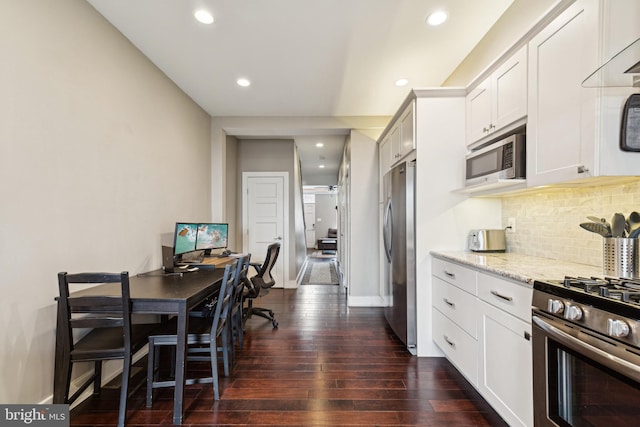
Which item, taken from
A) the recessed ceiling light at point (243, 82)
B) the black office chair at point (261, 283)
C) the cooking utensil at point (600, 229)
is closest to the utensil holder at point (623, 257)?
the cooking utensil at point (600, 229)

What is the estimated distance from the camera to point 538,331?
4.22 feet

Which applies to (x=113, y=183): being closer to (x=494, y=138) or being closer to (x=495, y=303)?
(x=495, y=303)

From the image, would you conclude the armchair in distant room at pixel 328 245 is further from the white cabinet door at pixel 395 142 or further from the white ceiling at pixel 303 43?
the white ceiling at pixel 303 43

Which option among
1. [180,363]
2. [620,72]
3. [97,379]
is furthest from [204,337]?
[620,72]

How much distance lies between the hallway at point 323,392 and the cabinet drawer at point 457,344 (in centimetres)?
20

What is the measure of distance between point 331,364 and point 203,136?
3241 millimetres

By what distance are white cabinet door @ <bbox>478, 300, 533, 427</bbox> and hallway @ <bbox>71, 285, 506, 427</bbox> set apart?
Answer: 28 centimetres

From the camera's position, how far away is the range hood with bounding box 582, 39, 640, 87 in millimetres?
1160

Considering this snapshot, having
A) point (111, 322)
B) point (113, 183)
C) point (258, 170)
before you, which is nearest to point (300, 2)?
point (113, 183)

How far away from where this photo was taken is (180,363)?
68.0 inches

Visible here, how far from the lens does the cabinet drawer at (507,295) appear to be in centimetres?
141

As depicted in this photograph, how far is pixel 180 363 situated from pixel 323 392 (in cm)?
100

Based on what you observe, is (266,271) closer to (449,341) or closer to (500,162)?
(449,341)

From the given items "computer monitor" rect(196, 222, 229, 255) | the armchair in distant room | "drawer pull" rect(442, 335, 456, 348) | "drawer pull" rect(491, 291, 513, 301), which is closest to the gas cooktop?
"drawer pull" rect(491, 291, 513, 301)
